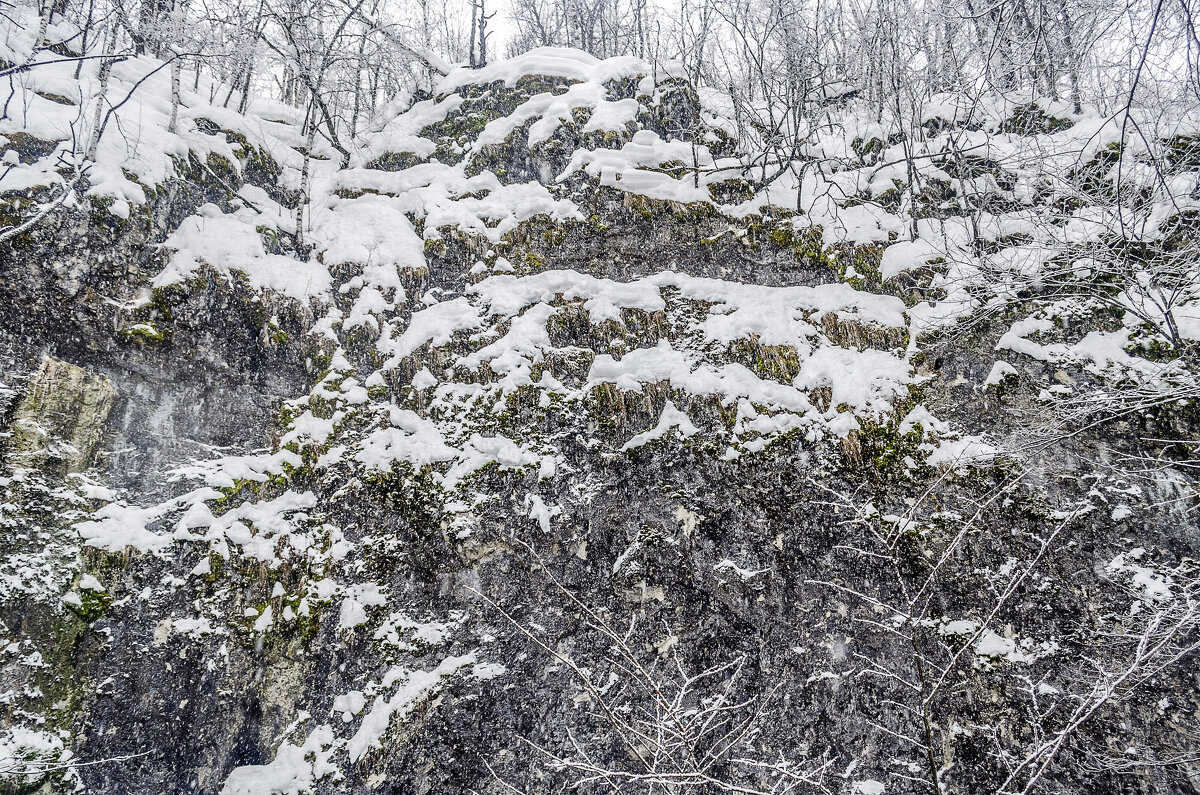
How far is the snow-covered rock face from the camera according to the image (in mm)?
4062

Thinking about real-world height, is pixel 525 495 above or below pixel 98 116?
below

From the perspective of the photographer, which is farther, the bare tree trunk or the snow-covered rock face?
the bare tree trunk

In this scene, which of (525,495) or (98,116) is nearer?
(525,495)

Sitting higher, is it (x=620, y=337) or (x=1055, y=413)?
(x=620, y=337)

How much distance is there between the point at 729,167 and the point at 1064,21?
3.94m

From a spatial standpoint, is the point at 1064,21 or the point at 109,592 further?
the point at 1064,21

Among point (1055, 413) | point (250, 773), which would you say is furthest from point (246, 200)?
point (1055, 413)

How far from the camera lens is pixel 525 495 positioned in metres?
4.95

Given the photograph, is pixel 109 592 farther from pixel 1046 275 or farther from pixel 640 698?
pixel 1046 275

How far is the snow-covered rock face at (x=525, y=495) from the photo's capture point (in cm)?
406

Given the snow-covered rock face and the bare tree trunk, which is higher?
the bare tree trunk

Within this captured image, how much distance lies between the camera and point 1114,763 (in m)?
3.46

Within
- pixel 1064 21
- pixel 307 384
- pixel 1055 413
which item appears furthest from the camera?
pixel 1064 21

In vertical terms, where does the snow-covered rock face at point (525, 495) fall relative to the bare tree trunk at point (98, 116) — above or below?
below
